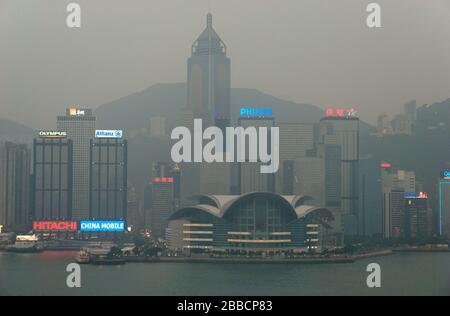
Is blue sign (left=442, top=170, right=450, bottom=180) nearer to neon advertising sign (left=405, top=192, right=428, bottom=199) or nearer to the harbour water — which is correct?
neon advertising sign (left=405, top=192, right=428, bottom=199)

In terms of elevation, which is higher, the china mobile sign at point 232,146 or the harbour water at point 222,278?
the china mobile sign at point 232,146

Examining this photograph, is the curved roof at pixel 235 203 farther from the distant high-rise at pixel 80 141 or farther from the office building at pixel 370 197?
the distant high-rise at pixel 80 141

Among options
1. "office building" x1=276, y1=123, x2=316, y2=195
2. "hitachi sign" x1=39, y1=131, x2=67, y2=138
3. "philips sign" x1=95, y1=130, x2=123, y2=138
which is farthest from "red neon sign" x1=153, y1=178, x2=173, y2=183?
"hitachi sign" x1=39, y1=131, x2=67, y2=138

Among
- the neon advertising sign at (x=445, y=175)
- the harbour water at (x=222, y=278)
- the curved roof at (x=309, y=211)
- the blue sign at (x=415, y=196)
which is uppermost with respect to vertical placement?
the neon advertising sign at (x=445, y=175)

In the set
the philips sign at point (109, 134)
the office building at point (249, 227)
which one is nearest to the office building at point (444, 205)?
the office building at point (249, 227)

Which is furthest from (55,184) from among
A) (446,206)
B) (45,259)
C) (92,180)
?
(446,206)

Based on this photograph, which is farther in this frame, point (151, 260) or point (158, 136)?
point (158, 136)
